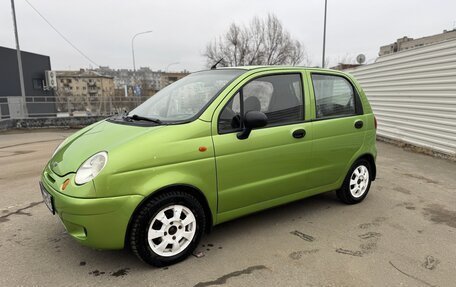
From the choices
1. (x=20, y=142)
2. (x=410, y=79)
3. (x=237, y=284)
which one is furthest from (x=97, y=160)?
(x=20, y=142)

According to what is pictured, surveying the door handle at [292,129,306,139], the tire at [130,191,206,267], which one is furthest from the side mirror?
the tire at [130,191,206,267]

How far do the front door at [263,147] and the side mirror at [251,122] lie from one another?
58 millimetres

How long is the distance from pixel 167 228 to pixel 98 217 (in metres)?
0.59

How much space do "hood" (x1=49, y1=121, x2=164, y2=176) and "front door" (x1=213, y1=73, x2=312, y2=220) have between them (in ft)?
2.29

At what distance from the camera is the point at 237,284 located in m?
2.71

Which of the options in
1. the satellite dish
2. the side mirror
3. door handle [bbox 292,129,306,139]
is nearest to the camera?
the side mirror

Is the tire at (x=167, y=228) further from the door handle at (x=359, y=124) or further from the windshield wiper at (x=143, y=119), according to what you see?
the door handle at (x=359, y=124)

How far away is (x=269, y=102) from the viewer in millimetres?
3590

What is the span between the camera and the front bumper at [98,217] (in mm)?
2596

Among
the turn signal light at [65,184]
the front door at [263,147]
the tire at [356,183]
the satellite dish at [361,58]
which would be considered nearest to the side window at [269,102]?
the front door at [263,147]

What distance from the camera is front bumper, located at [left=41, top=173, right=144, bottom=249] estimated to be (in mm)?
2596

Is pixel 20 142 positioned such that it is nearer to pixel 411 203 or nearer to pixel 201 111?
pixel 201 111

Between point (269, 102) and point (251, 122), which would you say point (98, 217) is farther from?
point (269, 102)

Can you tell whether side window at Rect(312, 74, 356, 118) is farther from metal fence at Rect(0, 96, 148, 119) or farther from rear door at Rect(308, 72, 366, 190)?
metal fence at Rect(0, 96, 148, 119)
